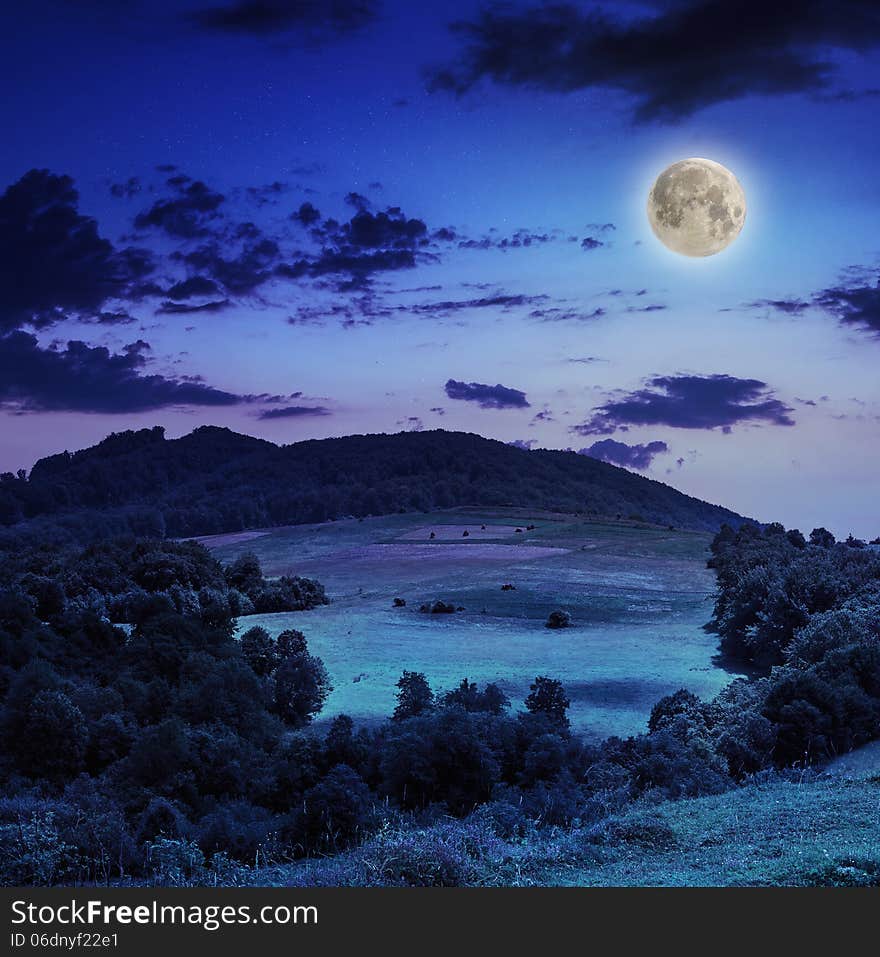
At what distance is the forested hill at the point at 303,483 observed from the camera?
103188 mm

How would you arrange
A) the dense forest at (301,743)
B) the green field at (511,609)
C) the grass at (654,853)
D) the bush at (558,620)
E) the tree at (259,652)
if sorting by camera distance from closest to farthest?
the grass at (654,853) < the dense forest at (301,743) < the green field at (511,609) < the tree at (259,652) < the bush at (558,620)

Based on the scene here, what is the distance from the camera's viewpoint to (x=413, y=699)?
28266 millimetres

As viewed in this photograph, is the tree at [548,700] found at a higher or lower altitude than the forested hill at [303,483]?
lower

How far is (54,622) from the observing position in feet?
131

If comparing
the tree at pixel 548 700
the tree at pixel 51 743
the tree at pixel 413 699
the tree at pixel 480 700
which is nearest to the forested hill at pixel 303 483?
the tree at pixel 51 743

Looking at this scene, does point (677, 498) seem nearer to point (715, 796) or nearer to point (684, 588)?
point (684, 588)

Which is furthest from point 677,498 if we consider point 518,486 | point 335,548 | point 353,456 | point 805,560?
point 805,560

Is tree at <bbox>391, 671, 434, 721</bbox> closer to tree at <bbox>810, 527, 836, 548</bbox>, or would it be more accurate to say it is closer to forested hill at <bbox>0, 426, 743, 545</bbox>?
tree at <bbox>810, 527, 836, 548</bbox>

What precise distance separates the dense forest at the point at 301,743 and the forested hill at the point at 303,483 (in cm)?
5749

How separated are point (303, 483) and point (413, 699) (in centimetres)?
9723

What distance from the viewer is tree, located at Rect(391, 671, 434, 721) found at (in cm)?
2786

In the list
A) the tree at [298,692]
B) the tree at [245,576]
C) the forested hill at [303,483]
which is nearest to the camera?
the tree at [298,692]

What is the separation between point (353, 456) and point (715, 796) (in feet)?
395

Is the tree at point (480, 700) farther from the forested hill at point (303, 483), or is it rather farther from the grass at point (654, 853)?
the forested hill at point (303, 483)
